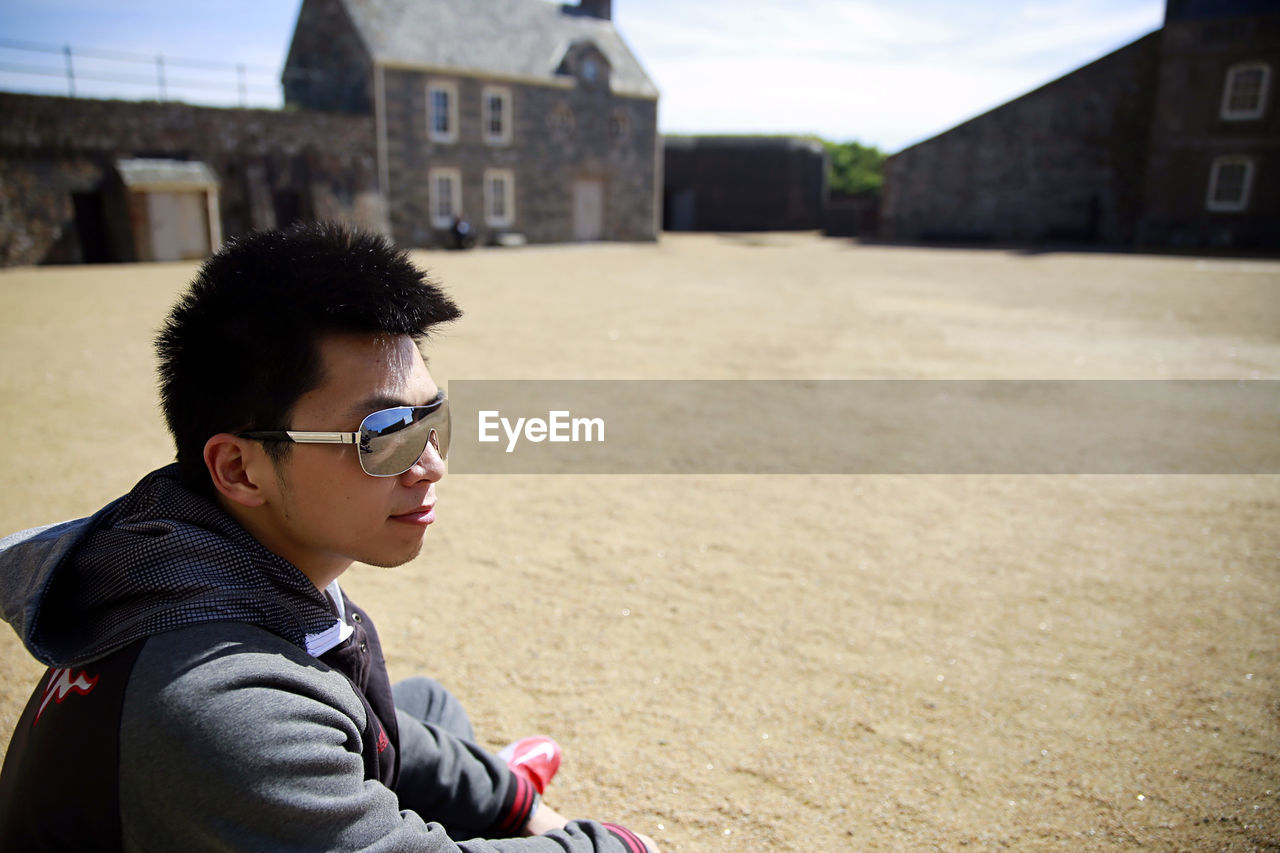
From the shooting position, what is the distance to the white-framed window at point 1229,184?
27.0 m

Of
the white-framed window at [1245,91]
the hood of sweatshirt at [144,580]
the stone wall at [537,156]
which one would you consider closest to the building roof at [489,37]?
the stone wall at [537,156]

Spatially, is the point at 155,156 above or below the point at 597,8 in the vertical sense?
below

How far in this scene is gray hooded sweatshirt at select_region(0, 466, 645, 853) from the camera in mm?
1171

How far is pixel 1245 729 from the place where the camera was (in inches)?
116

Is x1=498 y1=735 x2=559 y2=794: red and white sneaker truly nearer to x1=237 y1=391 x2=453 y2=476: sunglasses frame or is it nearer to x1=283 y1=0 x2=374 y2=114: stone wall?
x1=237 y1=391 x2=453 y2=476: sunglasses frame

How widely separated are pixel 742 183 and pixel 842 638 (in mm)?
41109

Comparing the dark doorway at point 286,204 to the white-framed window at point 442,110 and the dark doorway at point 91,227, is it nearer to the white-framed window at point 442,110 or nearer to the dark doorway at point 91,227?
the dark doorway at point 91,227

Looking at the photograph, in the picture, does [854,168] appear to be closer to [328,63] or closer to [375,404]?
[328,63]

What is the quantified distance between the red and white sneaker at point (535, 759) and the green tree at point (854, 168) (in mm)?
48078

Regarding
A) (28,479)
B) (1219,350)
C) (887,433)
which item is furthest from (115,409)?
(1219,350)

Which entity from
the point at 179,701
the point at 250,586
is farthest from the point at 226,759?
the point at 250,586

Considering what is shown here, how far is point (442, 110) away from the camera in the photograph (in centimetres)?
2697

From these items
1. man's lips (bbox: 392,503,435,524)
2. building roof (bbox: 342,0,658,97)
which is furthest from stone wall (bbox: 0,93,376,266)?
man's lips (bbox: 392,503,435,524)

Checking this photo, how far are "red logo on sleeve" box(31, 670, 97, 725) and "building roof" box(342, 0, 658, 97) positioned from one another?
1076 inches
